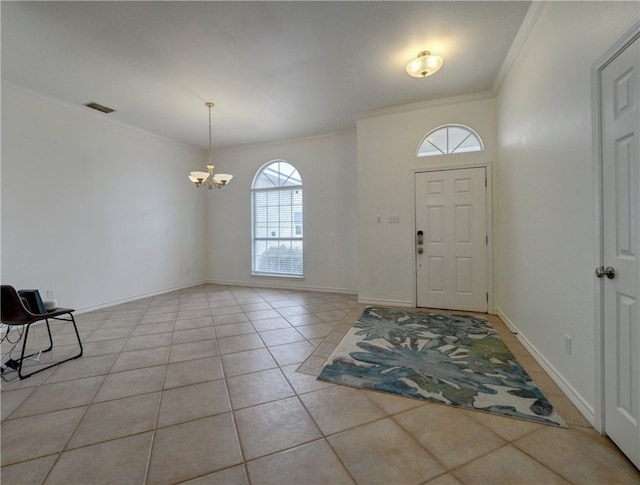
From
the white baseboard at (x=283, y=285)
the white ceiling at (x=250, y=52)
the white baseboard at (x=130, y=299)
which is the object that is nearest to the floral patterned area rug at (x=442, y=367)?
the white baseboard at (x=283, y=285)

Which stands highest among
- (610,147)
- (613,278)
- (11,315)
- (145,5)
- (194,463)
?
(145,5)

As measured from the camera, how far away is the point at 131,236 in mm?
4727

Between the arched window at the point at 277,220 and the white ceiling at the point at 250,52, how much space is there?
1631 millimetres

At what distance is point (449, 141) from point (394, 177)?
884mm

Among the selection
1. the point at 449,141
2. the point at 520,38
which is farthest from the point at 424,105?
the point at 520,38

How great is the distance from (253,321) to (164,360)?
3.95 ft

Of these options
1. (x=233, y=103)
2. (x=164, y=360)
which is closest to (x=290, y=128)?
(x=233, y=103)

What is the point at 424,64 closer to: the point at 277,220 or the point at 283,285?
the point at 277,220

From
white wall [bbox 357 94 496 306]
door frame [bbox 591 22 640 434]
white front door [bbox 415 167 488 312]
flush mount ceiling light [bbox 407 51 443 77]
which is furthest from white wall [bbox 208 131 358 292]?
door frame [bbox 591 22 640 434]

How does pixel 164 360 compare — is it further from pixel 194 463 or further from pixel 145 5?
pixel 145 5

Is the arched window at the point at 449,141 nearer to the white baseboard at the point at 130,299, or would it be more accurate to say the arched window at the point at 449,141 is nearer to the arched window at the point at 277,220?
the arched window at the point at 277,220

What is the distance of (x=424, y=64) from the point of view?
9.24ft

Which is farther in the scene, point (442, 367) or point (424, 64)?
point (424, 64)

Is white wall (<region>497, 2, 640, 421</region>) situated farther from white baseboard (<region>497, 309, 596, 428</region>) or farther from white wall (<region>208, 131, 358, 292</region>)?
white wall (<region>208, 131, 358, 292</region>)
